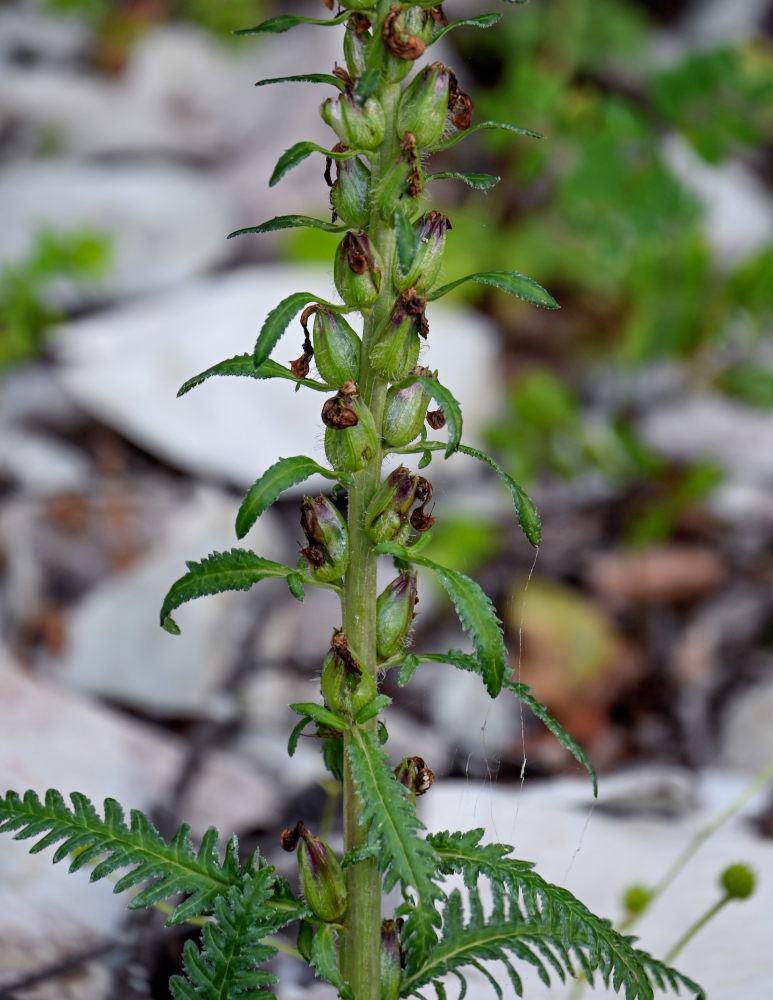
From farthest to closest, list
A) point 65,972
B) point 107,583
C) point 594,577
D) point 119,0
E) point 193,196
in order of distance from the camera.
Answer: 1. point 119,0
2. point 193,196
3. point 594,577
4. point 107,583
5. point 65,972

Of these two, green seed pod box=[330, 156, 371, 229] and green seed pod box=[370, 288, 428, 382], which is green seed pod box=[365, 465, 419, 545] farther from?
green seed pod box=[330, 156, 371, 229]

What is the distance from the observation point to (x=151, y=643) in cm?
263

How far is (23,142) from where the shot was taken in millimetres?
5332

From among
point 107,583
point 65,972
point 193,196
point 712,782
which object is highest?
point 193,196

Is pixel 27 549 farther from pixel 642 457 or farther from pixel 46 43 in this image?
pixel 46 43

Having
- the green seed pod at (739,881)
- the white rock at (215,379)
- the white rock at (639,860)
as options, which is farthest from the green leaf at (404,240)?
the white rock at (215,379)

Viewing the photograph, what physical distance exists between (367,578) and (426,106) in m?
0.48

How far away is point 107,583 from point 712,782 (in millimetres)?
1688

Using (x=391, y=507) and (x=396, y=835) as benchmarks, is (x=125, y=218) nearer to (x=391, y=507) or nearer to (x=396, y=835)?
(x=391, y=507)

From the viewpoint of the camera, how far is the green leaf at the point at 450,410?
38.0 inches

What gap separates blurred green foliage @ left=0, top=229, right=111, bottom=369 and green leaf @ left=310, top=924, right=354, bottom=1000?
2.99 metres

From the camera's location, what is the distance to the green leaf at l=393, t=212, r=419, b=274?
944 mm

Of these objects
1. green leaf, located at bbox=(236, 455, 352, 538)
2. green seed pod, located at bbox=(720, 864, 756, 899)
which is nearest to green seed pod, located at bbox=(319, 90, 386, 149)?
green leaf, located at bbox=(236, 455, 352, 538)

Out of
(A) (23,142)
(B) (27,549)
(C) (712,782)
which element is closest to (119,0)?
(A) (23,142)
